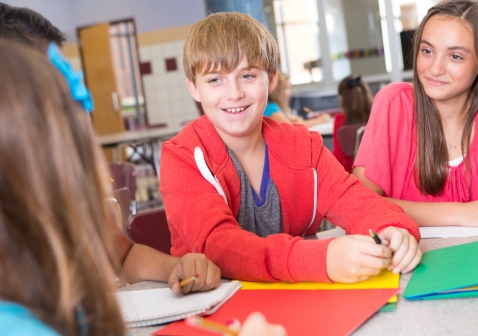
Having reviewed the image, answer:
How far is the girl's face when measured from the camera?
5.22ft

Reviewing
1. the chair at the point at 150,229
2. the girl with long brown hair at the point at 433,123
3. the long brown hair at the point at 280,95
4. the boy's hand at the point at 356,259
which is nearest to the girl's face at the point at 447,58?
the girl with long brown hair at the point at 433,123

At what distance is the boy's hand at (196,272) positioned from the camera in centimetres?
102

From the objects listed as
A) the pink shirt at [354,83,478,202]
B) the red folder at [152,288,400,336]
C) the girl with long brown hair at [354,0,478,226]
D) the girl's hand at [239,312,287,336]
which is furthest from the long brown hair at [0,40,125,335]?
the pink shirt at [354,83,478,202]

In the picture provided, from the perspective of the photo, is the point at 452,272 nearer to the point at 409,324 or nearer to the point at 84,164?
the point at 409,324

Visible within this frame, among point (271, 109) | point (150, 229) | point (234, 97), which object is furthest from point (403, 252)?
point (271, 109)

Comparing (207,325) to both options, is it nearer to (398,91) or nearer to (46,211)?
(46,211)

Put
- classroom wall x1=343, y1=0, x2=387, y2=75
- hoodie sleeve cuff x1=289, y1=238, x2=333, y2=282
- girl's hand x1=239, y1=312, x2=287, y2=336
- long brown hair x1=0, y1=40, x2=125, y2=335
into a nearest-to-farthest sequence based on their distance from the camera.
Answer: long brown hair x1=0, y1=40, x2=125, y2=335
girl's hand x1=239, y1=312, x2=287, y2=336
hoodie sleeve cuff x1=289, y1=238, x2=333, y2=282
classroom wall x1=343, y1=0, x2=387, y2=75

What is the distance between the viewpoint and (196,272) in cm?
104

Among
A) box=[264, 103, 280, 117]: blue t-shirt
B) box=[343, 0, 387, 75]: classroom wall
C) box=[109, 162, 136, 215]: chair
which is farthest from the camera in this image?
box=[343, 0, 387, 75]: classroom wall

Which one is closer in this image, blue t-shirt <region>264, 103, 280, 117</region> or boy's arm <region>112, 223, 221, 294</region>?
boy's arm <region>112, 223, 221, 294</region>

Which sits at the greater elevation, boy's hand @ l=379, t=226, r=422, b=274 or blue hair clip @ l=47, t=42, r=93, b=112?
blue hair clip @ l=47, t=42, r=93, b=112

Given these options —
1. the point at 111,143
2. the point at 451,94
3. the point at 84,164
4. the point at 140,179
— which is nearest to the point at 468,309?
the point at 84,164

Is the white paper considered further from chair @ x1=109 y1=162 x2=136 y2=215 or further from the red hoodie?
chair @ x1=109 y1=162 x2=136 y2=215

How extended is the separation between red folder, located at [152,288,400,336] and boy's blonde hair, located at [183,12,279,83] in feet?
1.95
